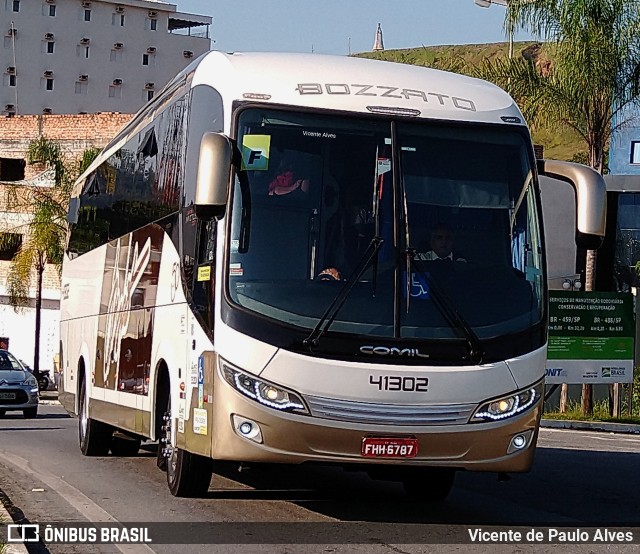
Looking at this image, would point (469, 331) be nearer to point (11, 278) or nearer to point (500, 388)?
point (500, 388)

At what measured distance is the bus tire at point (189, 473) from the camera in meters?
11.3

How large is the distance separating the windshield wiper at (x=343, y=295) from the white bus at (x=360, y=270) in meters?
0.02

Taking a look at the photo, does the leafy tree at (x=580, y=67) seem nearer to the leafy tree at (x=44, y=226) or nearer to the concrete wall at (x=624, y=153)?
the concrete wall at (x=624, y=153)

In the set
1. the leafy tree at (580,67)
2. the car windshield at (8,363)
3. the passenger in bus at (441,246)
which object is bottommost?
the car windshield at (8,363)

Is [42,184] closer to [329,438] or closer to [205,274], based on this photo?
[205,274]

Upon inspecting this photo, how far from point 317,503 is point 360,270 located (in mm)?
2853

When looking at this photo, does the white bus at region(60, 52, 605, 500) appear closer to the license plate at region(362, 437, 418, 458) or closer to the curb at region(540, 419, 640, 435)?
the license plate at region(362, 437, 418, 458)

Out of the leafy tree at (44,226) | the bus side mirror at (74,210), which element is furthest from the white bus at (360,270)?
the leafy tree at (44,226)

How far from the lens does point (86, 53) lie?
10769cm

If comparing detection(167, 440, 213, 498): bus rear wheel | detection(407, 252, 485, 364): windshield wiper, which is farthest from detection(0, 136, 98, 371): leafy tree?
detection(407, 252, 485, 364): windshield wiper

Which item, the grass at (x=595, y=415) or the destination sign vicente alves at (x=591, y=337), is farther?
the destination sign vicente alves at (x=591, y=337)

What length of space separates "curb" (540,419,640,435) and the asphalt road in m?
9.29

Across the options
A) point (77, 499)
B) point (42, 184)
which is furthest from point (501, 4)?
point (42, 184)

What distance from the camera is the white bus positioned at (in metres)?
9.63
